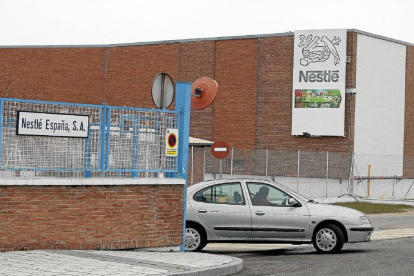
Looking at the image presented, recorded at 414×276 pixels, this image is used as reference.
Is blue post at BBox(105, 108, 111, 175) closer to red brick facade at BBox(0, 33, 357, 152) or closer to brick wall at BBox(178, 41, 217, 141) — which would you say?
red brick facade at BBox(0, 33, 357, 152)

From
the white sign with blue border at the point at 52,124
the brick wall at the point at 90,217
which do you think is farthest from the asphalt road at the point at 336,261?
the white sign with blue border at the point at 52,124

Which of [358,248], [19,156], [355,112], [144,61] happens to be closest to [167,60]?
[144,61]

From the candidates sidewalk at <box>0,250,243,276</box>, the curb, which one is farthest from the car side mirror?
the curb

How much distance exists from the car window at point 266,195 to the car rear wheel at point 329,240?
0.93 m

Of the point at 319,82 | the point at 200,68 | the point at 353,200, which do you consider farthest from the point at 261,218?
the point at 200,68

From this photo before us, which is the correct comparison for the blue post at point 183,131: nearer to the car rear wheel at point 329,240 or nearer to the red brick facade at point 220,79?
the car rear wheel at point 329,240

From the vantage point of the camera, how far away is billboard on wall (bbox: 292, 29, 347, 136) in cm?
4600

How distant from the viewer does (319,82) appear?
46.6m

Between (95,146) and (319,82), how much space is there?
110ft

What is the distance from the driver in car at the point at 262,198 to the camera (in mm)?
16312

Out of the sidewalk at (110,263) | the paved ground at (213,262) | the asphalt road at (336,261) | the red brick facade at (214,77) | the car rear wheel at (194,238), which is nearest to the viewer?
the sidewalk at (110,263)

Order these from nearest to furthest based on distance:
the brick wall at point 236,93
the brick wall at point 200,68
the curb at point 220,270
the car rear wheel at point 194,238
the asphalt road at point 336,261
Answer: the curb at point 220,270, the asphalt road at point 336,261, the car rear wheel at point 194,238, the brick wall at point 236,93, the brick wall at point 200,68

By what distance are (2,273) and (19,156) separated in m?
3.22

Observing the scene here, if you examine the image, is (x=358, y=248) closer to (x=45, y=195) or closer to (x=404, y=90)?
(x=45, y=195)
